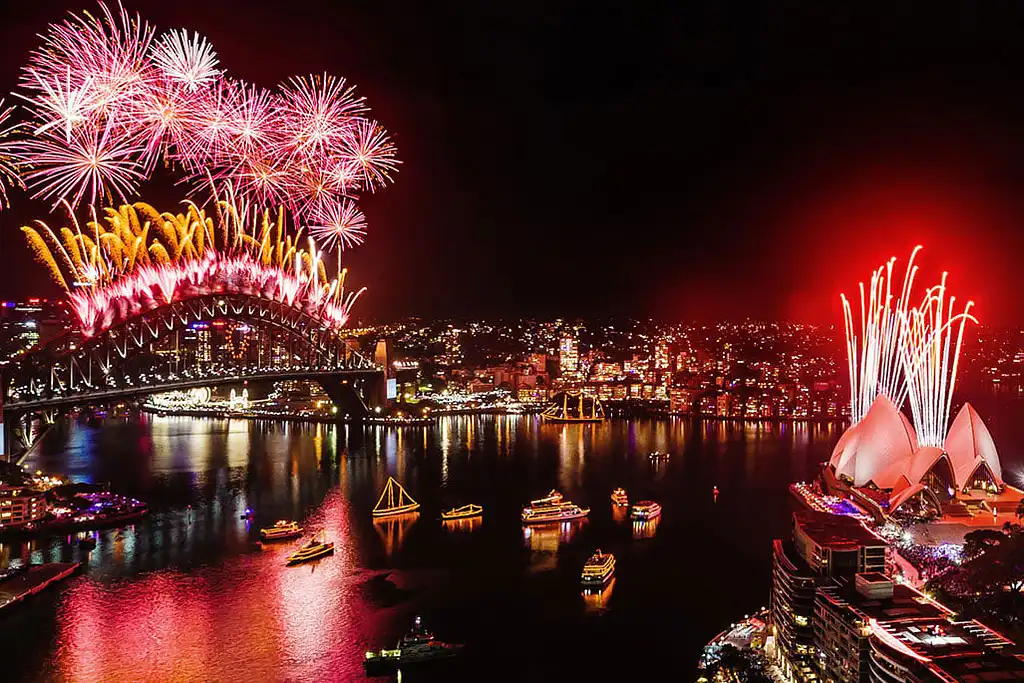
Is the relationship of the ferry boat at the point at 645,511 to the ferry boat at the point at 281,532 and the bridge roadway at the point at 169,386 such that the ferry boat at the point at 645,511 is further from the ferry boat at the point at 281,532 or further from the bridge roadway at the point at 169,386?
the bridge roadway at the point at 169,386

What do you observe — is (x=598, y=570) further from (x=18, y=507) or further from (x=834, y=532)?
(x=18, y=507)

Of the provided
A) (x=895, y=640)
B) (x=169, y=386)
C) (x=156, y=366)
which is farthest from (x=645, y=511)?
(x=156, y=366)

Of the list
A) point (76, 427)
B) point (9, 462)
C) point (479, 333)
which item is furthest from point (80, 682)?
point (479, 333)

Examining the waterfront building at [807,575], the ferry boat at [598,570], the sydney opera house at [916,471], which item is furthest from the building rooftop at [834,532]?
the sydney opera house at [916,471]

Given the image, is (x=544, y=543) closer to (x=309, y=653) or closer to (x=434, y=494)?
(x=434, y=494)

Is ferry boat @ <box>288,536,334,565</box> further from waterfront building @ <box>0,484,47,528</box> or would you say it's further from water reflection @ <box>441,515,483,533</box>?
waterfront building @ <box>0,484,47,528</box>

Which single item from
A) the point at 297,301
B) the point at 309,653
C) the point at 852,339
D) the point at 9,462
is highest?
the point at 297,301
